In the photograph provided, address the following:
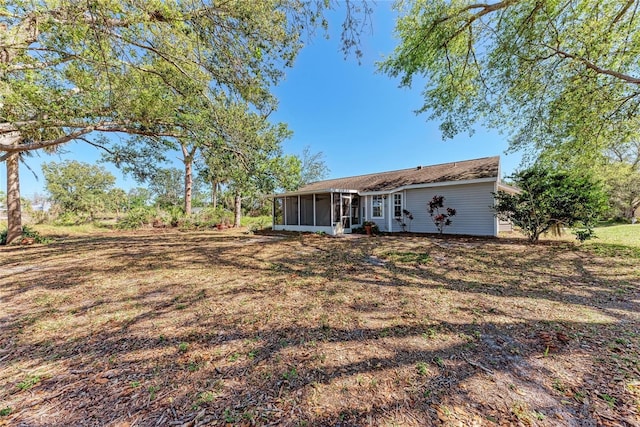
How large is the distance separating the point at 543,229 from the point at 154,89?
12.6 m

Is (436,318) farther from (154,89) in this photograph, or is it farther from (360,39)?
(154,89)

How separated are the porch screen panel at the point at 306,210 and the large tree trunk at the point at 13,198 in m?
12.2

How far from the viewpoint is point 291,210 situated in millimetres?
15758

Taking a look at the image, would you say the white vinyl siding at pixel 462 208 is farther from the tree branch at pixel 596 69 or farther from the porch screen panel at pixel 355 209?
the tree branch at pixel 596 69

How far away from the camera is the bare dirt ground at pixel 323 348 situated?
167cm

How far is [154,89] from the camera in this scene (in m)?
6.25

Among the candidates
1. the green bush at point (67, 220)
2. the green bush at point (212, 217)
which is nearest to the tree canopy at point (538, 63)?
the green bush at point (212, 217)

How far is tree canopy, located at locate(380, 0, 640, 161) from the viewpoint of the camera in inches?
258

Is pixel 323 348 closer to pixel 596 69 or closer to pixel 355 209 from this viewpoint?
pixel 596 69

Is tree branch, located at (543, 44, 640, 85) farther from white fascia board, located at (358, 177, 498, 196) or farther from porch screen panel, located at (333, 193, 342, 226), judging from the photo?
porch screen panel, located at (333, 193, 342, 226)

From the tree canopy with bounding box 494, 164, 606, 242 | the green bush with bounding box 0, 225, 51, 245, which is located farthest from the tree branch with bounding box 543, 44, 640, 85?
the green bush with bounding box 0, 225, 51, 245

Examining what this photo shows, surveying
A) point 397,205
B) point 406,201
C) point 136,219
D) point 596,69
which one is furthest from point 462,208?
point 136,219

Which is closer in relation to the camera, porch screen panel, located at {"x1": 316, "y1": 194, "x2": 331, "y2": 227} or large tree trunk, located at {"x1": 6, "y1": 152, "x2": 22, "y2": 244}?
large tree trunk, located at {"x1": 6, "y1": 152, "x2": 22, "y2": 244}

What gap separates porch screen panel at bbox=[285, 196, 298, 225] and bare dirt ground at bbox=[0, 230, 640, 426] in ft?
34.0
